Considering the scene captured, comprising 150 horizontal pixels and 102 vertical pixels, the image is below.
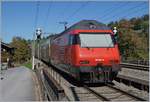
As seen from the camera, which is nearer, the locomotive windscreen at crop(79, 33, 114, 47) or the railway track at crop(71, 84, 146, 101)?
the railway track at crop(71, 84, 146, 101)

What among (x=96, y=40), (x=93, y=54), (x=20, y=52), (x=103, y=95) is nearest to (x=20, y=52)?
(x=20, y=52)

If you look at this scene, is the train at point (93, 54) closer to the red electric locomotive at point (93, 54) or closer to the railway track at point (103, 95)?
the red electric locomotive at point (93, 54)

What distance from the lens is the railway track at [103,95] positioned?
41.8ft

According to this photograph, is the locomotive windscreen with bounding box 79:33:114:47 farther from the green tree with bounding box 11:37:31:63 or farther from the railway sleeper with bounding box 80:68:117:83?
the green tree with bounding box 11:37:31:63

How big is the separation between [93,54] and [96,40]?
2.56 feet

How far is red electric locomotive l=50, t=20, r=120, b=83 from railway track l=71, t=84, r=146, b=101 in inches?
29.5

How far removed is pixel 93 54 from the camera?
16750 mm

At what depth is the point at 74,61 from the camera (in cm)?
1683

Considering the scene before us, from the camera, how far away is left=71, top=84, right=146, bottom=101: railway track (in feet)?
41.8

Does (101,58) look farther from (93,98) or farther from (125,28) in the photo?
(125,28)

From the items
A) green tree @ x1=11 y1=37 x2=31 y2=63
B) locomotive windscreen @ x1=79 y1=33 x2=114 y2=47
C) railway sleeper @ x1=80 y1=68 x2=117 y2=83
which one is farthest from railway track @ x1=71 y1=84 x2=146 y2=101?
green tree @ x1=11 y1=37 x2=31 y2=63

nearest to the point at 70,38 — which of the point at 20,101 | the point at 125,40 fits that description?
the point at 20,101

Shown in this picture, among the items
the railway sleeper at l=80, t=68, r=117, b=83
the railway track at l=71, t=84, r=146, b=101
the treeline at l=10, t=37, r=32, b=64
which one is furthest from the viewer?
the treeline at l=10, t=37, r=32, b=64

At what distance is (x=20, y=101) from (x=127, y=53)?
130 ft
